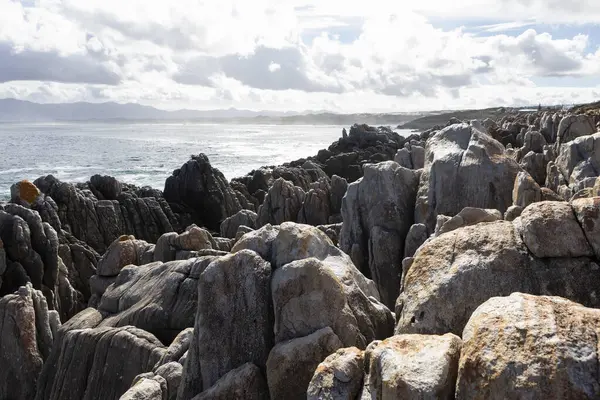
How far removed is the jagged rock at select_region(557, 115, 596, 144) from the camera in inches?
1346

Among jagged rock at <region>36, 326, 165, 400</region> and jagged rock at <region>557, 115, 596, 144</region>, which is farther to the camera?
jagged rock at <region>557, 115, 596, 144</region>

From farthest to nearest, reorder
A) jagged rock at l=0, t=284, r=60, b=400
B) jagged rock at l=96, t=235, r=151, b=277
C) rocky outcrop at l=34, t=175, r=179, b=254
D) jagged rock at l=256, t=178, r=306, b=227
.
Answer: jagged rock at l=256, t=178, r=306, b=227, rocky outcrop at l=34, t=175, r=179, b=254, jagged rock at l=96, t=235, r=151, b=277, jagged rock at l=0, t=284, r=60, b=400

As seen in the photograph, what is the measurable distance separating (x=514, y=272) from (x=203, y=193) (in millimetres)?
33482

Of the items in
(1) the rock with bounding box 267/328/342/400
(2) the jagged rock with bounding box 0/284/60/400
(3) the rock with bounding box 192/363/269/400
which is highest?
(1) the rock with bounding box 267/328/342/400

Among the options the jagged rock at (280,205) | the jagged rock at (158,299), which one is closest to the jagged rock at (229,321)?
the jagged rock at (158,299)

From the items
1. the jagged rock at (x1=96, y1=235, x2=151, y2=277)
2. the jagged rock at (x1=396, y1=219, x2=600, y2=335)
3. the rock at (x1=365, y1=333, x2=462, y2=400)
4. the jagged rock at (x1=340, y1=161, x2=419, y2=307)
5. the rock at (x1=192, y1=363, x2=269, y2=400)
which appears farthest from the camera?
the jagged rock at (x1=96, y1=235, x2=151, y2=277)

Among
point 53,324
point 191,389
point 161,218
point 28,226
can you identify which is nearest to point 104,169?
point 161,218

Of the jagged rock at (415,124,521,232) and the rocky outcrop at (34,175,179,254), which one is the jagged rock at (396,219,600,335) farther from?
the rocky outcrop at (34,175,179,254)

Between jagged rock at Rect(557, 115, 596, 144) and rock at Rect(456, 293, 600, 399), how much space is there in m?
31.4

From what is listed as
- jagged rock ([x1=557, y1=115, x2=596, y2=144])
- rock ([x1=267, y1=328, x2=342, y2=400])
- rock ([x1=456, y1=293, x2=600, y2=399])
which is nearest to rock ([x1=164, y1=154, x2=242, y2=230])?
jagged rock ([x1=557, y1=115, x2=596, y2=144])

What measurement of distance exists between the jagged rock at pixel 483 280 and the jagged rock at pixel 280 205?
23805mm

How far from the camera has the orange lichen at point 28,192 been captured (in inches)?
1168

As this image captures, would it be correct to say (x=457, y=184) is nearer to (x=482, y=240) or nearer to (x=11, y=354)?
(x=482, y=240)

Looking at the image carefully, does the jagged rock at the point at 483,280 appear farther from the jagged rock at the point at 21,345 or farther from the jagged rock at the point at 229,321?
the jagged rock at the point at 21,345
